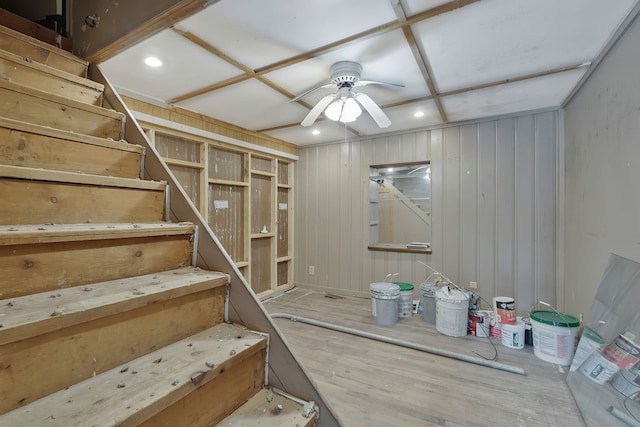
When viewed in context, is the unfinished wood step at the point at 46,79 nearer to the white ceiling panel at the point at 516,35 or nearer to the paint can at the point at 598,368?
the white ceiling panel at the point at 516,35

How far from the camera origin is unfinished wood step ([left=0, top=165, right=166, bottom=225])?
3.36 ft

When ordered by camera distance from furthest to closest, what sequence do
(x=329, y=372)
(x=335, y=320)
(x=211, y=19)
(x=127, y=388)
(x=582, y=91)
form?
(x=335, y=320) < (x=582, y=91) < (x=329, y=372) < (x=211, y=19) < (x=127, y=388)

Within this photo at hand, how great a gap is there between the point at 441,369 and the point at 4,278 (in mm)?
2728

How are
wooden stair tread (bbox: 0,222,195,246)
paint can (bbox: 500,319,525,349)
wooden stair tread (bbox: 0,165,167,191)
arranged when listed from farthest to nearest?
paint can (bbox: 500,319,525,349), wooden stair tread (bbox: 0,165,167,191), wooden stair tread (bbox: 0,222,195,246)

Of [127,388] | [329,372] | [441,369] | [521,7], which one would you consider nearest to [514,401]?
[441,369]

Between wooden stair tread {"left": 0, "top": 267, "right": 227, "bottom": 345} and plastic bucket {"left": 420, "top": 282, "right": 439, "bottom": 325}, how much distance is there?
9.14ft

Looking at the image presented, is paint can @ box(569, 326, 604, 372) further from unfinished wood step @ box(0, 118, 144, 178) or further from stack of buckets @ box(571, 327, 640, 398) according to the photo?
unfinished wood step @ box(0, 118, 144, 178)

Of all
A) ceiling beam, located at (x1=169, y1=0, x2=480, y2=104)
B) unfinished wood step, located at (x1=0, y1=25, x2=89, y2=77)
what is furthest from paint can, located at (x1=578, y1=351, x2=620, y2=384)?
unfinished wood step, located at (x1=0, y1=25, x2=89, y2=77)

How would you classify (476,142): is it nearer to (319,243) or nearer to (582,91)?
(582,91)

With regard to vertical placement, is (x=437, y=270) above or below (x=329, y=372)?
above

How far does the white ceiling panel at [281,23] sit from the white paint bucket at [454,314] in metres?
2.62

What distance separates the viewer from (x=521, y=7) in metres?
1.60

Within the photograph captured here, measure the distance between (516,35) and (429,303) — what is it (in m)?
2.66

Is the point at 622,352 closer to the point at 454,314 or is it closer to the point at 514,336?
the point at 514,336
